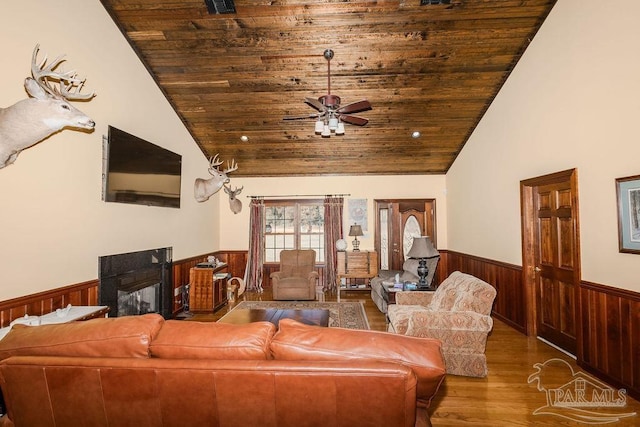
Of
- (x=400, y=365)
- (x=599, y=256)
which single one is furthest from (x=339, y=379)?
(x=599, y=256)

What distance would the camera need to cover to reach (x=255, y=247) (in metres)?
7.61

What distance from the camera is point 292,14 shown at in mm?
3918

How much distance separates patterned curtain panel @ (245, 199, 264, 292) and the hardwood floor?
5.04 meters

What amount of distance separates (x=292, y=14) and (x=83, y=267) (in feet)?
12.5

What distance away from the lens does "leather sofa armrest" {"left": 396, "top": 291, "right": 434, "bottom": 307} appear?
13.3 feet

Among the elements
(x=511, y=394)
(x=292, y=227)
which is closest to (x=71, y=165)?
(x=511, y=394)

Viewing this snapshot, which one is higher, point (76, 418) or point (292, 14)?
point (292, 14)

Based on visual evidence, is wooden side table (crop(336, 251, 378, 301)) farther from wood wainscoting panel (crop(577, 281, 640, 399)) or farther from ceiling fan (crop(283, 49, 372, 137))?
wood wainscoting panel (crop(577, 281, 640, 399))

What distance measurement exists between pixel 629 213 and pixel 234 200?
655cm

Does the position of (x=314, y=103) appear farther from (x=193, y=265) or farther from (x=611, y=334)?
(x=193, y=265)

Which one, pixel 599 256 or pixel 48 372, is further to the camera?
pixel 599 256

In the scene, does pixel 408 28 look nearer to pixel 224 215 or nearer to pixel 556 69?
pixel 556 69

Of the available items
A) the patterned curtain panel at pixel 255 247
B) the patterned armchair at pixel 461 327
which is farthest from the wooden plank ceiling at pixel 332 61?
the patterned armchair at pixel 461 327

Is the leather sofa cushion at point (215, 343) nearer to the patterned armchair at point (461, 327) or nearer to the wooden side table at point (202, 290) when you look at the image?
the patterned armchair at point (461, 327)
